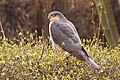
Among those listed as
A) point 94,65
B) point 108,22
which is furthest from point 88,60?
point 108,22

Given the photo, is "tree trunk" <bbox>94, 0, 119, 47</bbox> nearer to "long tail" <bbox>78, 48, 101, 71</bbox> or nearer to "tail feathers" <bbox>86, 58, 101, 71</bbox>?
"long tail" <bbox>78, 48, 101, 71</bbox>

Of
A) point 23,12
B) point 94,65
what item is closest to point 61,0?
point 23,12

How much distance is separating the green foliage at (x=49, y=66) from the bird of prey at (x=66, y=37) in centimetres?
9

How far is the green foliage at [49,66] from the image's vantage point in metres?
4.69

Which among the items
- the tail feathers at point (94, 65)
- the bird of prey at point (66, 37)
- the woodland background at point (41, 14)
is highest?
the bird of prey at point (66, 37)

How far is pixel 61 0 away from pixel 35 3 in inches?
32.5

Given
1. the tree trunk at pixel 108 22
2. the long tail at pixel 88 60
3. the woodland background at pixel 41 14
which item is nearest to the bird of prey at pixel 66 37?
the long tail at pixel 88 60

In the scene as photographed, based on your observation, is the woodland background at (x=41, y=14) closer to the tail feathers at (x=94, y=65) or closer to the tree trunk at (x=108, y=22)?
the tree trunk at (x=108, y=22)

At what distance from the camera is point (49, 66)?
4.73m

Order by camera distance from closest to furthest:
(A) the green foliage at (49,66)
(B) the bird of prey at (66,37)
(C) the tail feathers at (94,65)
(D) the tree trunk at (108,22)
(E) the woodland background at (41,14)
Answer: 1. (A) the green foliage at (49,66)
2. (C) the tail feathers at (94,65)
3. (B) the bird of prey at (66,37)
4. (D) the tree trunk at (108,22)
5. (E) the woodland background at (41,14)

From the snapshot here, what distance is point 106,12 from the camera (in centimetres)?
758

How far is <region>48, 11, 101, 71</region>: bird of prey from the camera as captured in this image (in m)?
5.25

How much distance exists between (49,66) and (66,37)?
0.93m

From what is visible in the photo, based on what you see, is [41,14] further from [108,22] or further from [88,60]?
[88,60]
